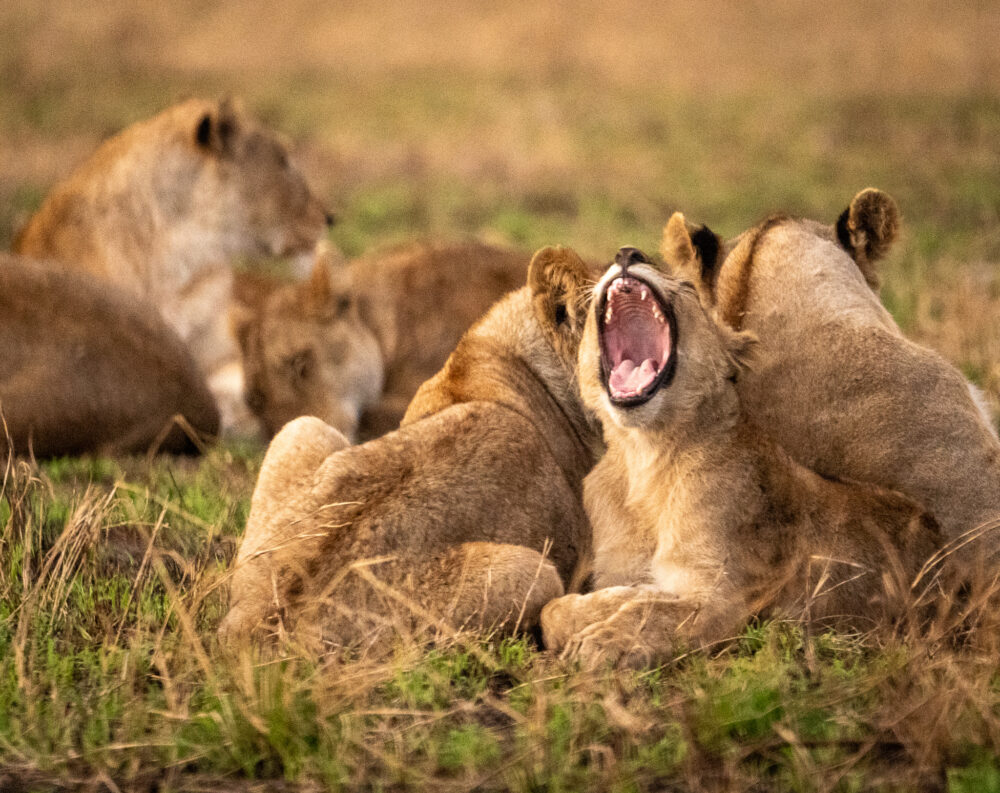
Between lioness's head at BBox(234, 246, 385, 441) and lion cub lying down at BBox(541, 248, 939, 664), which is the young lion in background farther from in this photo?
lion cub lying down at BBox(541, 248, 939, 664)

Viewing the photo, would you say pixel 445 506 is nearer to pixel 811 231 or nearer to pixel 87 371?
pixel 811 231

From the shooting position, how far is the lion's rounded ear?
4570 mm

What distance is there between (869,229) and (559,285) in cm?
105

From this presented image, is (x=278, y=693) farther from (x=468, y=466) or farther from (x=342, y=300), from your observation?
(x=342, y=300)

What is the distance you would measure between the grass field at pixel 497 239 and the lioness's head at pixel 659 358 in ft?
2.06

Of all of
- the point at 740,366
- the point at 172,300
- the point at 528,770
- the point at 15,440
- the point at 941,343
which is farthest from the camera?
the point at 172,300

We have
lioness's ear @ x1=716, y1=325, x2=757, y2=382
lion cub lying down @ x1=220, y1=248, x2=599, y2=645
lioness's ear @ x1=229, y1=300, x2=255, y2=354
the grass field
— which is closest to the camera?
the grass field

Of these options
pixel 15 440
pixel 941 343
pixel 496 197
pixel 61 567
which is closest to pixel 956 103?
pixel 496 197

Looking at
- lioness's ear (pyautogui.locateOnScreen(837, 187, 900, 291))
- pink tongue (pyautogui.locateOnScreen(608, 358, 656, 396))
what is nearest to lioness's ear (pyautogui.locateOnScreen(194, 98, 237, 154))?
lioness's ear (pyautogui.locateOnScreen(837, 187, 900, 291))

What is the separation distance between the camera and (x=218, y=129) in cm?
784

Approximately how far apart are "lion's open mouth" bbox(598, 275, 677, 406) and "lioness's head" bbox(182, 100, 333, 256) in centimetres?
428

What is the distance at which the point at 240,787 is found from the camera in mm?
2949

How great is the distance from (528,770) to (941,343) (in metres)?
4.91

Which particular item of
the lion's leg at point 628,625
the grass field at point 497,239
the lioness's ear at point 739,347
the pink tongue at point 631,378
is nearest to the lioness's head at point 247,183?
the grass field at point 497,239
